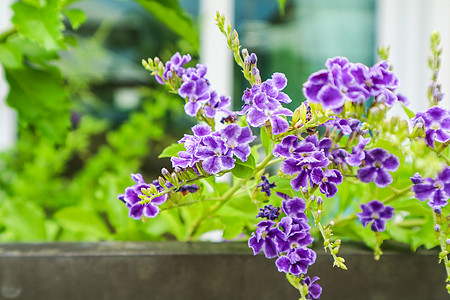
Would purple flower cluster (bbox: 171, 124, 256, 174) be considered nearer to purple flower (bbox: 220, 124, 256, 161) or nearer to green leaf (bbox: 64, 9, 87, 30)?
purple flower (bbox: 220, 124, 256, 161)

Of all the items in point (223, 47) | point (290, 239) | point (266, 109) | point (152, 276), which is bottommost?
point (223, 47)

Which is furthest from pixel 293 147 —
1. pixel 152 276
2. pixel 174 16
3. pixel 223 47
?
pixel 223 47

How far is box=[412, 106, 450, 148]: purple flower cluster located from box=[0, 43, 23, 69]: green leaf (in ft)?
1.79

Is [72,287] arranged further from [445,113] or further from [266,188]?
[445,113]

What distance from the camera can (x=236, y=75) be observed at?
2.09 meters

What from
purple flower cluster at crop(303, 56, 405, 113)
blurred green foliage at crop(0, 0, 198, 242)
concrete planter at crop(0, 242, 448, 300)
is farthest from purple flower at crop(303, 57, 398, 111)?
blurred green foliage at crop(0, 0, 198, 242)

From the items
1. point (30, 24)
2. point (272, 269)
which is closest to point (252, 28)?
point (30, 24)

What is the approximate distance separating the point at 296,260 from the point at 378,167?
0.36 ft

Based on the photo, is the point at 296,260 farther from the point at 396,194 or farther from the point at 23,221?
the point at 23,221

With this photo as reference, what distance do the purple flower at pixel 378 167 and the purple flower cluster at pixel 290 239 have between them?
63 millimetres

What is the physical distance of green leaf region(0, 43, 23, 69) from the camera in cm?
62

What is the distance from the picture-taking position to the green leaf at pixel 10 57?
615 millimetres

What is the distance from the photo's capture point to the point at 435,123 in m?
0.38

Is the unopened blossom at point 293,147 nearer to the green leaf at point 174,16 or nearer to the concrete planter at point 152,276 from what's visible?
the concrete planter at point 152,276
